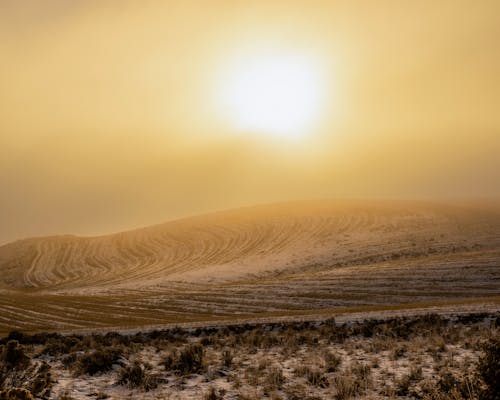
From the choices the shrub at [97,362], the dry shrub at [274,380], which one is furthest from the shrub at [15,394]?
the shrub at [97,362]

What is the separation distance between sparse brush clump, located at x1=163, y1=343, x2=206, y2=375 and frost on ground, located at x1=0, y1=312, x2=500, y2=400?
0.04 metres

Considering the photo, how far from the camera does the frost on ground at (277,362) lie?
9484 mm

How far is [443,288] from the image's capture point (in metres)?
29.5

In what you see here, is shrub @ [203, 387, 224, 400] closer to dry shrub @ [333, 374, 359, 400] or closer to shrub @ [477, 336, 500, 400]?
dry shrub @ [333, 374, 359, 400]

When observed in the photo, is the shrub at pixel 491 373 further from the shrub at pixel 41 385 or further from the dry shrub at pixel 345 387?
the shrub at pixel 41 385

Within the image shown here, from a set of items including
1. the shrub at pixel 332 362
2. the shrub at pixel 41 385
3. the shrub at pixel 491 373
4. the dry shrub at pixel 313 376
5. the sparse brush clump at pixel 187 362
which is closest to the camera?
the shrub at pixel 491 373

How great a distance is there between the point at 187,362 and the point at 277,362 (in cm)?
281

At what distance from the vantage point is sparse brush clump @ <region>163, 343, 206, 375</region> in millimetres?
11961

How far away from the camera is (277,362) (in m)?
12.7

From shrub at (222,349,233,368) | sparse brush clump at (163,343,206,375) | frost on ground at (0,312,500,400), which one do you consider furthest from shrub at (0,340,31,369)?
shrub at (222,349,233,368)

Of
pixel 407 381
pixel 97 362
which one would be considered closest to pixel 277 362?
pixel 407 381

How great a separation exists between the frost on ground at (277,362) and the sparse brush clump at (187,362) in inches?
1.6

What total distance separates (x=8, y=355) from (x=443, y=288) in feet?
90.6

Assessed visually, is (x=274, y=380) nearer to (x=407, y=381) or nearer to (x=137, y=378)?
(x=407, y=381)
